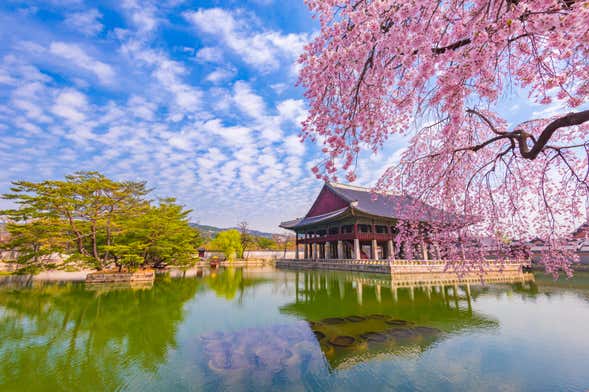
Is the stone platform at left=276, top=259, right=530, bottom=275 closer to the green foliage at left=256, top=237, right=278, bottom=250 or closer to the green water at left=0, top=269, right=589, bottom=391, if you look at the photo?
the green water at left=0, top=269, right=589, bottom=391

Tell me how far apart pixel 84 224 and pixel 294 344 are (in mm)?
14187

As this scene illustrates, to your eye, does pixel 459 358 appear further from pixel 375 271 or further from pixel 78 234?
pixel 78 234

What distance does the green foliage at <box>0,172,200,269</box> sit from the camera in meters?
13.2

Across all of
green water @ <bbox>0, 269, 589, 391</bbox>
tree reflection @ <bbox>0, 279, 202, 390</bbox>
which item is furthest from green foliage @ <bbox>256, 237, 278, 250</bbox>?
green water @ <bbox>0, 269, 589, 391</bbox>

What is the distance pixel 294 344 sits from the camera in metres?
5.94

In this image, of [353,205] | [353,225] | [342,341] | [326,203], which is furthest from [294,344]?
[326,203]

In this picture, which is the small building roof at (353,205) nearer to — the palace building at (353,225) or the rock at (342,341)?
the palace building at (353,225)

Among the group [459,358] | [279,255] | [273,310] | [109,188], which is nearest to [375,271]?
[273,310]

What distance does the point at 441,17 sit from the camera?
2889 millimetres

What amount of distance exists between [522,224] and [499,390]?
2.64 m

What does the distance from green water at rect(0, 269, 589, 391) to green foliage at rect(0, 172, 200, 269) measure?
3.74 metres

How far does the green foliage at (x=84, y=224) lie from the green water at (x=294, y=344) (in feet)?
12.3

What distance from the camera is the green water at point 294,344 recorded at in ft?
14.3

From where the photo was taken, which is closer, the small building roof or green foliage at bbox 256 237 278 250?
the small building roof
